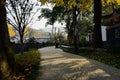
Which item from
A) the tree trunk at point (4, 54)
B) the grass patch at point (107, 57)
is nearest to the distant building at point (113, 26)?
the grass patch at point (107, 57)

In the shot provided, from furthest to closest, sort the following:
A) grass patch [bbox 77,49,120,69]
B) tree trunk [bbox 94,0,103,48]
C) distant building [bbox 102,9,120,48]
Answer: distant building [bbox 102,9,120,48] < tree trunk [bbox 94,0,103,48] < grass patch [bbox 77,49,120,69]

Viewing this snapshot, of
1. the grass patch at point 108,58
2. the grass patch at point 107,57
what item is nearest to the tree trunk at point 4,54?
the grass patch at point 107,57

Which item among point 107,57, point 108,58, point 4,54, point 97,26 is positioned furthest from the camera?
point 97,26

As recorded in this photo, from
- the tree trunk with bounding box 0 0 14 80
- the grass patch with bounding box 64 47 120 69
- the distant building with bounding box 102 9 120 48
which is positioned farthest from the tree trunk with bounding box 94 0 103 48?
the tree trunk with bounding box 0 0 14 80

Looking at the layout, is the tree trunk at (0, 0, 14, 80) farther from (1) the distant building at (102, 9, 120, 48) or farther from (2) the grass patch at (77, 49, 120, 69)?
(1) the distant building at (102, 9, 120, 48)

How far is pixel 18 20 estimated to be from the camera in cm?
2016

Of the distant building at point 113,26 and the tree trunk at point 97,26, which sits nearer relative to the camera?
the tree trunk at point 97,26

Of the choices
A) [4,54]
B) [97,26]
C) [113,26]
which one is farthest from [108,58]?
[113,26]

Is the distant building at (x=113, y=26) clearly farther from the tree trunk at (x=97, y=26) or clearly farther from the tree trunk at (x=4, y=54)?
the tree trunk at (x=4, y=54)

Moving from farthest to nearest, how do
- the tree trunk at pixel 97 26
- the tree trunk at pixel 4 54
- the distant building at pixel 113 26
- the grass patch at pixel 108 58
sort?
the distant building at pixel 113 26, the tree trunk at pixel 97 26, the grass patch at pixel 108 58, the tree trunk at pixel 4 54

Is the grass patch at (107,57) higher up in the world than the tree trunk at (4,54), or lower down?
lower down

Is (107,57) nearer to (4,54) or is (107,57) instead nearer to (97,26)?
(97,26)

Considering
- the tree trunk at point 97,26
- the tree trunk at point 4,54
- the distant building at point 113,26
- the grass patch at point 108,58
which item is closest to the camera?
the tree trunk at point 4,54

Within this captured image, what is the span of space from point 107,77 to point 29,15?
11.0 meters
